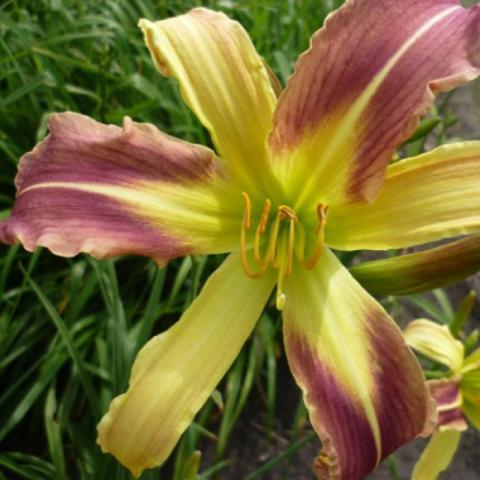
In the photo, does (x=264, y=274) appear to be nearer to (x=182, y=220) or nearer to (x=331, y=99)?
(x=182, y=220)

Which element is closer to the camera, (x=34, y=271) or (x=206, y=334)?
(x=206, y=334)

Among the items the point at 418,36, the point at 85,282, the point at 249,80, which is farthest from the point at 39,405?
the point at 418,36

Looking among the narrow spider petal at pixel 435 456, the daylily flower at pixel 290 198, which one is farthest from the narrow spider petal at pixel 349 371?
the narrow spider petal at pixel 435 456

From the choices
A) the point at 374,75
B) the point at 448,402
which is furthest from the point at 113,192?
the point at 448,402

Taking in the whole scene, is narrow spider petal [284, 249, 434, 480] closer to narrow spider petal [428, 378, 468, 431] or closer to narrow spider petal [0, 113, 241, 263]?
narrow spider petal [0, 113, 241, 263]

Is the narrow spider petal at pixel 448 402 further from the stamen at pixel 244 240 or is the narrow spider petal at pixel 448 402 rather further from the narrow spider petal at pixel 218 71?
the narrow spider petal at pixel 218 71

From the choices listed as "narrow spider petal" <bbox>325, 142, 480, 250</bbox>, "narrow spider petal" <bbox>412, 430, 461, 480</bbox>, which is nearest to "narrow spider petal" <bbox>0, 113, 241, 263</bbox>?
"narrow spider petal" <bbox>325, 142, 480, 250</bbox>
